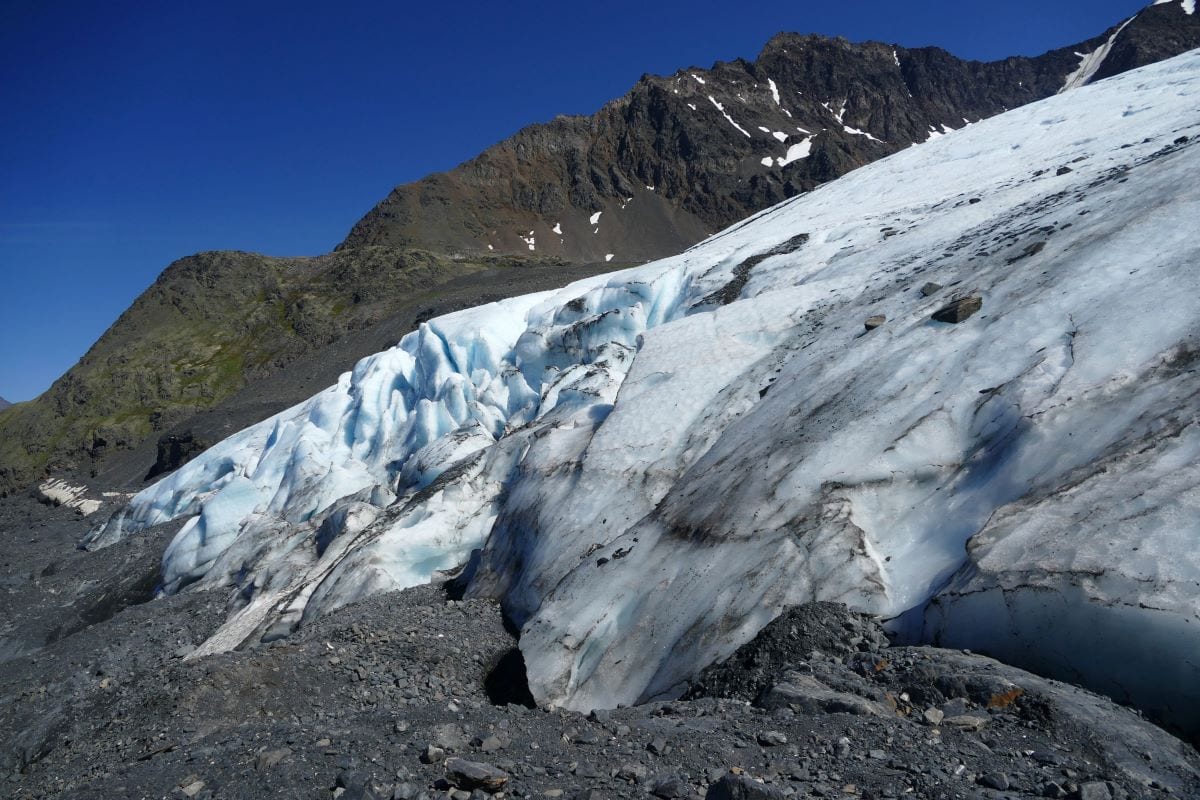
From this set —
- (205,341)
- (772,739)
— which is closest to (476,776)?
(772,739)

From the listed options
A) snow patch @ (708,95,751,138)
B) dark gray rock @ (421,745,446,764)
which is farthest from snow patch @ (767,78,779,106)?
dark gray rock @ (421,745,446,764)

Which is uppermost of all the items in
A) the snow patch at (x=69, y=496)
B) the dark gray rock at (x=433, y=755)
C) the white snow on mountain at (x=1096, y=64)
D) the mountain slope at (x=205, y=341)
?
the white snow on mountain at (x=1096, y=64)

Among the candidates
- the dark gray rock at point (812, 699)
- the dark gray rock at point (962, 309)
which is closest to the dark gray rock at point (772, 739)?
the dark gray rock at point (812, 699)

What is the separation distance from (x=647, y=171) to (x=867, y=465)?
159133 millimetres

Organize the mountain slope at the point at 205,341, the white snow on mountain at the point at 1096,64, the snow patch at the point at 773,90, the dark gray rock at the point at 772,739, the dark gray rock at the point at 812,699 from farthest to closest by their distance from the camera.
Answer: the snow patch at the point at 773,90, the white snow on mountain at the point at 1096,64, the mountain slope at the point at 205,341, the dark gray rock at the point at 812,699, the dark gray rock at the point at 772,739

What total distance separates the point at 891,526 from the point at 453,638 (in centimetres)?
808

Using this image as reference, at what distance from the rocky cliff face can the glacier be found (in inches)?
4472

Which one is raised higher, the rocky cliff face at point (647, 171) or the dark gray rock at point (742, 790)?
the rocky cliff face at point (647, 171)

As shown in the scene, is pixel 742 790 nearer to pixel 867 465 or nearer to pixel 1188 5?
pixel 867 465

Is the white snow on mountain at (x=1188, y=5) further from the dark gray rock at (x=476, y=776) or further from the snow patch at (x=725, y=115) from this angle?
the dark gray rock at (x=476, y=776)

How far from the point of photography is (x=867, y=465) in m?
9.47

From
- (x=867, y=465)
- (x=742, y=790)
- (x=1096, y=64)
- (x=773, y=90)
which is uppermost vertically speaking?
(x=773, y=90)

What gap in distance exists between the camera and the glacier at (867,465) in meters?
6.63

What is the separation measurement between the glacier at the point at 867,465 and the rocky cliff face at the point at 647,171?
373ft
